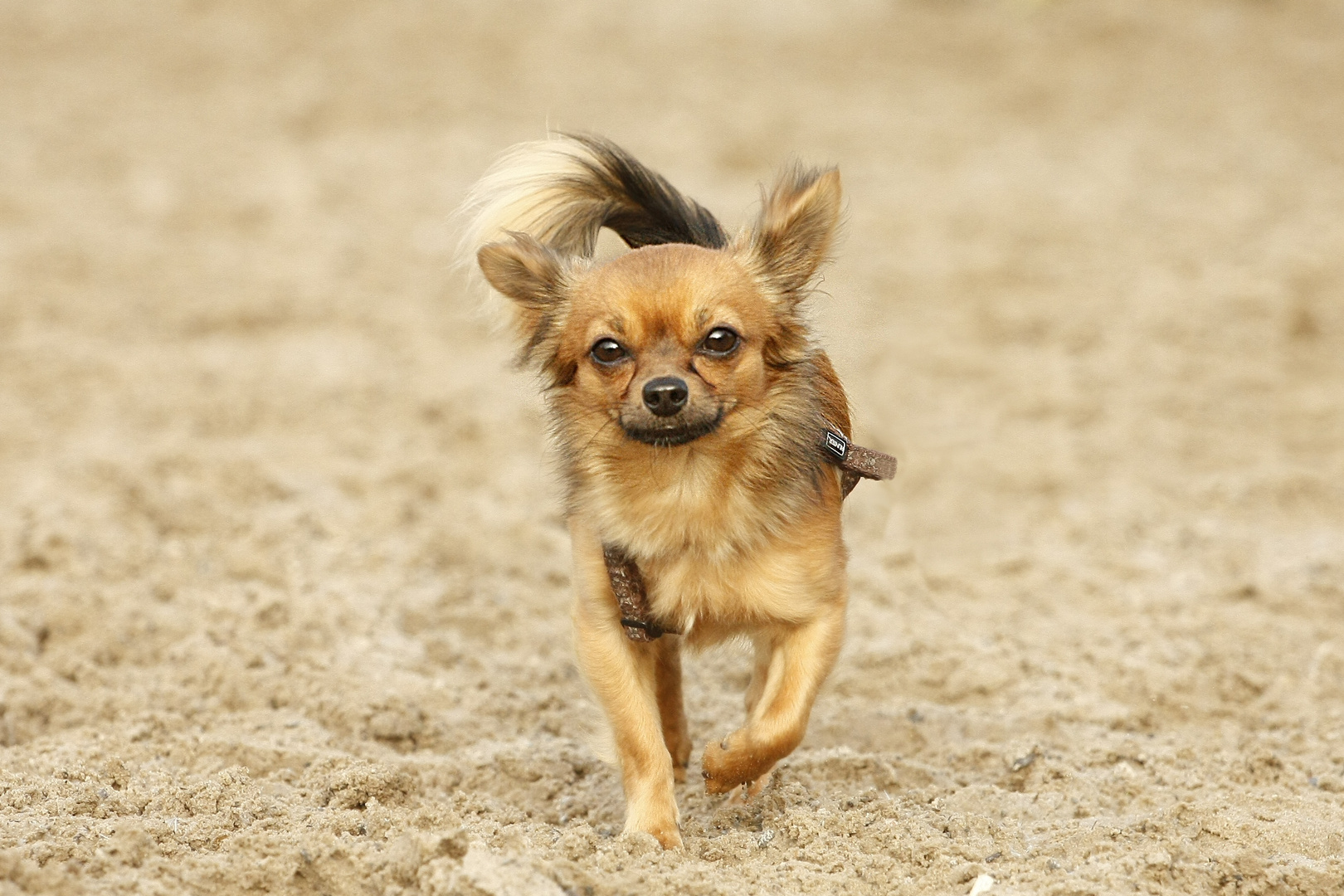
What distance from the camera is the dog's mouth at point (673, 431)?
3.09 metres

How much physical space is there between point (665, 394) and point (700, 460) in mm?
289

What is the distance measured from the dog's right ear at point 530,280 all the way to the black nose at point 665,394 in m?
0.49

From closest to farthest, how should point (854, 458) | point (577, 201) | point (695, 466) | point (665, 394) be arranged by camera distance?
point (665, 394), point (695, 466), point (854, 458), point (577, 201)

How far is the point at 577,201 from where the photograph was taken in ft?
12.5

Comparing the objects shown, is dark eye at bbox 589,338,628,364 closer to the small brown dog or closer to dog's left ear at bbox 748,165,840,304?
the small brown dog

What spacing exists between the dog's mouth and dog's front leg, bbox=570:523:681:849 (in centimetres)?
33

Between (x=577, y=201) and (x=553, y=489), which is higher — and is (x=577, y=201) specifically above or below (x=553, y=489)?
above

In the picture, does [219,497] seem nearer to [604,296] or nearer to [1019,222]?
[604,296]

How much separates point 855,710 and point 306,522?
7.81 feet

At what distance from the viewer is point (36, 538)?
503cm

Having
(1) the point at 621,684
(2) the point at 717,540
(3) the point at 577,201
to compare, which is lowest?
(1) the point at 621,684

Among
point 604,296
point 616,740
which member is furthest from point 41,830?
point 604,296

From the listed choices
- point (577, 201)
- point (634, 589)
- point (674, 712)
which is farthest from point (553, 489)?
point (634, 589)

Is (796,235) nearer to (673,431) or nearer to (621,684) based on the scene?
(673,431)
